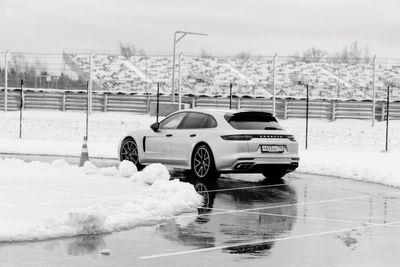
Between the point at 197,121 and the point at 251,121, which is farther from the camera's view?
the point at 197,121

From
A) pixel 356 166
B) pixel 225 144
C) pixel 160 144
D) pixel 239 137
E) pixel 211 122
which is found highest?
pixel 211 122

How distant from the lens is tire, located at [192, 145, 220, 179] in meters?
17.3

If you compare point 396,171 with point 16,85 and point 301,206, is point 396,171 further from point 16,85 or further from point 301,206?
point 16,85

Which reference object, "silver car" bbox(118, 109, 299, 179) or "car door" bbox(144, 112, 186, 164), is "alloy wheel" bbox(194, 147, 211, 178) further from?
"car door" bbox(144, 112, 186, 164)

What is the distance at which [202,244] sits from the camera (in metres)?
9.24

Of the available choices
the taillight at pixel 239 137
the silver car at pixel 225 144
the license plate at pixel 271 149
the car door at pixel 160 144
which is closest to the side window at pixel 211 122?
the silver car at pixel 225 144

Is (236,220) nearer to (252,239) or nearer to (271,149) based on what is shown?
(252,239)

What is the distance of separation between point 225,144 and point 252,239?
7.45 m

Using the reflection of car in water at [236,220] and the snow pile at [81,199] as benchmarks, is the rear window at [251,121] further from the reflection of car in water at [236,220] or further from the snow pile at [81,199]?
the snow pile at [81,199]

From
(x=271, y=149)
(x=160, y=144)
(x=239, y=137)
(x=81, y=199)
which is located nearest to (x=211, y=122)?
(x=239, y=137)

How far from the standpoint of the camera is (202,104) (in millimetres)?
48094

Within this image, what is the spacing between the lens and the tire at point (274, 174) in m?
18.2

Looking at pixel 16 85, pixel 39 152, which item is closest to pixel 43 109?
pixel 16 85

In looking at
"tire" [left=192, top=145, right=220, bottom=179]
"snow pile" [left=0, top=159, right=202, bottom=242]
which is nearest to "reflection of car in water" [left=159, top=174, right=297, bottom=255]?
"snow pile" [left=0, top=159, right=202, bottom=242]
